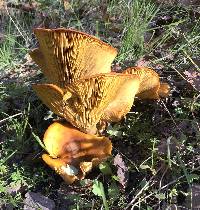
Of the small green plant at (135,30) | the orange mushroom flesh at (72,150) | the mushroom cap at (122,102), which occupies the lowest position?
the orange mushroom flesh at (72,150)

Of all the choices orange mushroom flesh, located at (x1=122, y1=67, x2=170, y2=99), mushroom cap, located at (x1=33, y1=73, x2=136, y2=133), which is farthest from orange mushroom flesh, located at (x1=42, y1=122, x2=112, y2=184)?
orange mushroom flesh, located at (x1=122, y1=67, x2=170, y2=99)

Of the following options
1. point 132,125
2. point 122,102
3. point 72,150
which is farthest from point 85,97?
point 132,125

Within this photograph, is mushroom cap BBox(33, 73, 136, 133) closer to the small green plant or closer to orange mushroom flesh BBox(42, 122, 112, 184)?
orange mushroom flesh BBox(42, 122, 112, 184)

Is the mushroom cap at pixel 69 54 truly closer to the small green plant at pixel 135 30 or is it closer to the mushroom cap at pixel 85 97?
the mushroom cap at pixel 85 97

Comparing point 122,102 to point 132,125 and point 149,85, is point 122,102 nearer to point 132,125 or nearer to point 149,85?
point 149,85

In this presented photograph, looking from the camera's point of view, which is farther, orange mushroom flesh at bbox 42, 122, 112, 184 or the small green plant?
the small green plant

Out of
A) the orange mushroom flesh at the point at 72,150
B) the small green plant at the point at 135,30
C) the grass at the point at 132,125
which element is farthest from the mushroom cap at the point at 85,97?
the small green plant at the point at 135,30

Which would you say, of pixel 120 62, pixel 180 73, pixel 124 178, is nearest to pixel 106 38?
pixel 120 62
